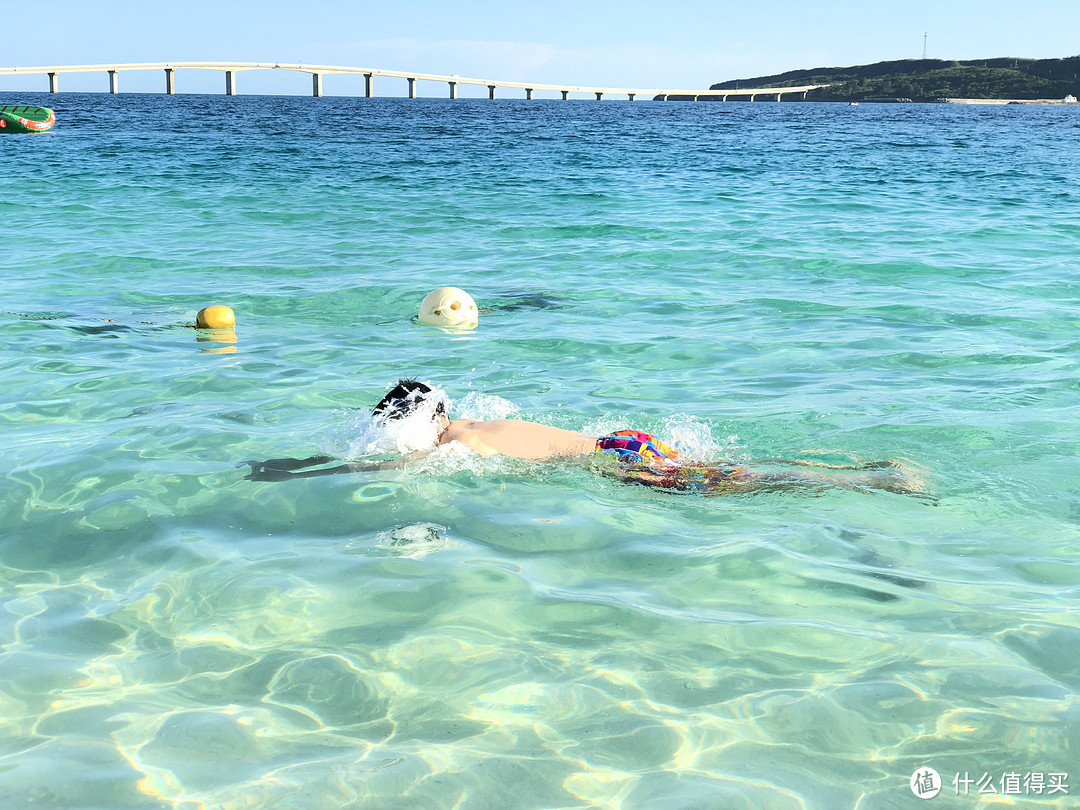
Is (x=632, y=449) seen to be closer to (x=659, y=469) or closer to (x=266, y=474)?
(x=659, y=469)

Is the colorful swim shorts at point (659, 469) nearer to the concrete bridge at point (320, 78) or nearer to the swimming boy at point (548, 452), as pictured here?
the swimming boy at point (548, 452)

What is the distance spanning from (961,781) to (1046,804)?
9.2 inches

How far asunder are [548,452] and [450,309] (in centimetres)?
405

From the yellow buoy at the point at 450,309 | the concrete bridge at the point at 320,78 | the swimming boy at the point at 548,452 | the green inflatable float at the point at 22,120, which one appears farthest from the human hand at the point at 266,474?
the concrete bridge at the point at 320,78

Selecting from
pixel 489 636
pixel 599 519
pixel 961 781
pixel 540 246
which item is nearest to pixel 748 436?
pixel 599 519

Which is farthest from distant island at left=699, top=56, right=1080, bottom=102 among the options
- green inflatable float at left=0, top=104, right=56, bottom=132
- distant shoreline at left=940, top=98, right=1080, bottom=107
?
green inflatable float at left=0, top=104, right=56, bottom=132

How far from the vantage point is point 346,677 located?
3.51 meters

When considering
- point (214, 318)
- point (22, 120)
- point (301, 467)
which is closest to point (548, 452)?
point (301, 467)

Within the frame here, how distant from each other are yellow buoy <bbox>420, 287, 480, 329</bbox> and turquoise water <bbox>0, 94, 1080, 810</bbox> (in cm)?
29

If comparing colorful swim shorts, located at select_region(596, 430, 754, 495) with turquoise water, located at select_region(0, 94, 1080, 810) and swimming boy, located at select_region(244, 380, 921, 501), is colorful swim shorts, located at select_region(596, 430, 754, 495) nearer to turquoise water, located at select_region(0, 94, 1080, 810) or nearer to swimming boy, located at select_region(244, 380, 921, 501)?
swimming boy, located at select_region(244, 380, 921, 501)

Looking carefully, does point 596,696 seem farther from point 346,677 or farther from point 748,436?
point 748,436

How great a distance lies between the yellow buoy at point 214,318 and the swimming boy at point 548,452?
381 centimetres

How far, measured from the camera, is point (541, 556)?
453 cm

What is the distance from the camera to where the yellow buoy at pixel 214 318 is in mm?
8953
